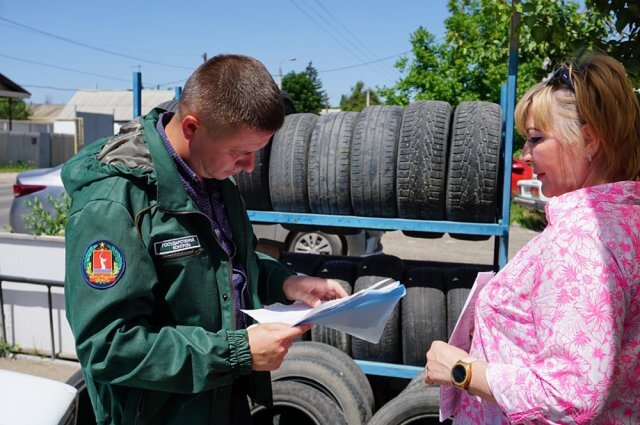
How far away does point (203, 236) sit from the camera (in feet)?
5.88

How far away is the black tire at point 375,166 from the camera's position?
3504mm

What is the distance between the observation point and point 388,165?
350cm

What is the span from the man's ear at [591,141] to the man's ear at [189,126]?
1074mm

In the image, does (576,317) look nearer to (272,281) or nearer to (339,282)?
(272,281)

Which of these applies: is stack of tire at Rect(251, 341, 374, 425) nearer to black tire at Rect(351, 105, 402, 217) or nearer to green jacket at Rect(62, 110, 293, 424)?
black tire at Rect(351, 105, 402, 217)

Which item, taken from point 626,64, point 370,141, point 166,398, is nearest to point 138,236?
point 166,398

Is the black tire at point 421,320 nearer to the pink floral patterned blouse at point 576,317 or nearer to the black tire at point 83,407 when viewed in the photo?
the black tire at point 83,407

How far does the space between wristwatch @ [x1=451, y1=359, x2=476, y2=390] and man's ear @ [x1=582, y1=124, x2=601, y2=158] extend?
2.14 ft

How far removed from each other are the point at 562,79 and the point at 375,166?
6.18ft

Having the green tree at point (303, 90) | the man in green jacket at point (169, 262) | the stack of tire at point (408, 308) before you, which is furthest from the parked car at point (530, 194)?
the green tree at point (303, 90)

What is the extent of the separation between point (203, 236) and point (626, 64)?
2.54m

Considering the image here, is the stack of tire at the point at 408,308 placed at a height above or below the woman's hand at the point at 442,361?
below

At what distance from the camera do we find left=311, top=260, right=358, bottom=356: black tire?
3.73 metres

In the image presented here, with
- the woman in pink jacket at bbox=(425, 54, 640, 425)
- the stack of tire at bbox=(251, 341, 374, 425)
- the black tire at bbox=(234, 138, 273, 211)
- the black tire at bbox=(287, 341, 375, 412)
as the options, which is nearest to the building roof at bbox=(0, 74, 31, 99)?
the black tire at bbox=(234, 138, 273, 211)
